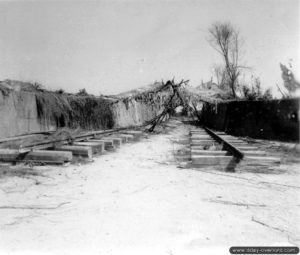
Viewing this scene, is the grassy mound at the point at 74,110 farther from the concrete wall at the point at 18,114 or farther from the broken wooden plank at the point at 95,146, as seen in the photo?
the broken wooden plank at the point at 95,146

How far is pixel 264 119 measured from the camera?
14086 millimetres

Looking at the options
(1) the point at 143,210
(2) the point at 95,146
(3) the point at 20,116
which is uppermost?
(3) the point at 20,116

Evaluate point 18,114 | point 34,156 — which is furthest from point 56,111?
point 34,156

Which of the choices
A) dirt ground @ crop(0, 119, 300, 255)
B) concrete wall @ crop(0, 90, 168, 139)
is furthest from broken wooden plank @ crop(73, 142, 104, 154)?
concrete wall @ crop(0, 90, 168, 139)

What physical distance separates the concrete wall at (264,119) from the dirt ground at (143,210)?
6.32 metres

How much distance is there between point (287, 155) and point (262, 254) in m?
6.33

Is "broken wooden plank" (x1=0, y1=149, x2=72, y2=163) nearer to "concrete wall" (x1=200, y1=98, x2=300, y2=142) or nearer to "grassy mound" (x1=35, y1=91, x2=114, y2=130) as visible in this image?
"grassy mound" (x1=35, y1=91, x2=114, y2=130)

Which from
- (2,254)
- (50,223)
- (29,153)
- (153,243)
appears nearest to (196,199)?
(153,243)

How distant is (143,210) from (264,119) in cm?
1163

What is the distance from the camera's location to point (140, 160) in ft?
24.9

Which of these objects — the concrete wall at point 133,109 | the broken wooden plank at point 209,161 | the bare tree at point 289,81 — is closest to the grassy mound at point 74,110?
the concrete wall at point 133,109

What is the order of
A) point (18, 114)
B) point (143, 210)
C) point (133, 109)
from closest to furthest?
1. point (143, 210)
2. point (18, 114)
3. point (133, 109)

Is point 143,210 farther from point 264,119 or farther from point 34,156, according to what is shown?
point 264,119

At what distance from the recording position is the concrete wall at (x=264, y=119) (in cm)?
1195
